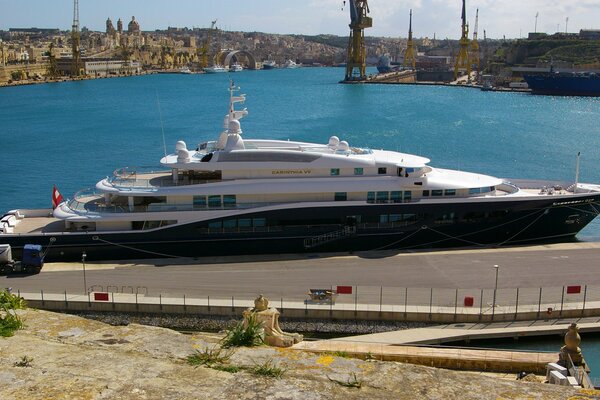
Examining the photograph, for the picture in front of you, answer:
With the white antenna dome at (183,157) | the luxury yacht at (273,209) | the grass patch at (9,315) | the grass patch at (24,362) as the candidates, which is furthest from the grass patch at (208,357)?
the white antenna dome at (183,157)

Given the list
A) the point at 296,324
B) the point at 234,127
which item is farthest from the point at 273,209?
the point at 296,324

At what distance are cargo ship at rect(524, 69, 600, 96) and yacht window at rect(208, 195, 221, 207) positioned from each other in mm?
103301

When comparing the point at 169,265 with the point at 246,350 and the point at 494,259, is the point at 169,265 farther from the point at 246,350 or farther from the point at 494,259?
the point at 246,350

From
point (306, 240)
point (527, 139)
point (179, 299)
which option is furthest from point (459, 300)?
point (527, 139)

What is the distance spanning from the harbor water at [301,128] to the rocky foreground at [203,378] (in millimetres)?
12867

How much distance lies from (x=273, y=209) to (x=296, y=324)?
255 inches

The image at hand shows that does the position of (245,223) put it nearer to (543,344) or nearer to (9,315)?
(543,344)

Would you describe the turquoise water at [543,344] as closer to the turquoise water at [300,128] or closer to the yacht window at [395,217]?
the yacht window at [395,217]

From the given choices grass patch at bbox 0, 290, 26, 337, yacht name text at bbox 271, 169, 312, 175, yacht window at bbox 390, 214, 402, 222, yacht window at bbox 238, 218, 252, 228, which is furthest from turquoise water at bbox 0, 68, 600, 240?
grass patch at bbox 0, 290, 26, 337

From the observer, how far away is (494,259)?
22656mm

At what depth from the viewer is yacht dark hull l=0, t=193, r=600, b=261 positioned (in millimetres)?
22500

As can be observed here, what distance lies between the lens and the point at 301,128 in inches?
2724

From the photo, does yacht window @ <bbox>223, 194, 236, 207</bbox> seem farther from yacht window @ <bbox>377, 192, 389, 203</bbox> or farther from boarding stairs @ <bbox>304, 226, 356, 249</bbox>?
yacht window @ <bbox>377, 192, 389, 203</bbox>

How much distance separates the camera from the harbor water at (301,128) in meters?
48.0
